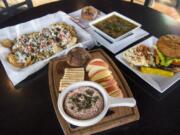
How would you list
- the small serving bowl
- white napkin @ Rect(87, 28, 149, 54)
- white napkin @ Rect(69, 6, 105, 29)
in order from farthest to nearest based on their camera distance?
white napkin @ Rect(69, 6, 105, 29), white napkin @ Rect(87, 28, 149, 54), the small serving bowl

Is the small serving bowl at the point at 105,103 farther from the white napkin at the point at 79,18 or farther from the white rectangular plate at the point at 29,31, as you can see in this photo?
the white napkin at the point at 79,18

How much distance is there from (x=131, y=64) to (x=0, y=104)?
1.94 ft

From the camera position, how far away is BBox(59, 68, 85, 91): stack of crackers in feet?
3.04

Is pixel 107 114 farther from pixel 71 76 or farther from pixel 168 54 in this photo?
pixel 168 54

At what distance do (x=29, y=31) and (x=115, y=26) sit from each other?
18.9 inches

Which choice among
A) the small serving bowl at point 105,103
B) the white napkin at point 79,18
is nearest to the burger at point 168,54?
the small serving bowl at point 105,103

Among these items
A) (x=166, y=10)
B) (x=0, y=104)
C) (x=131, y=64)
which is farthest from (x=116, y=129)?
(x=166, y=10)

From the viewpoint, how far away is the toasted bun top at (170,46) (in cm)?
101

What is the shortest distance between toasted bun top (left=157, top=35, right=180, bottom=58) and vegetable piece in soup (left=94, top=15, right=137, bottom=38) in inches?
8.6

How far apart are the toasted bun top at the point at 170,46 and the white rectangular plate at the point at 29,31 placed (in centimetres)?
36

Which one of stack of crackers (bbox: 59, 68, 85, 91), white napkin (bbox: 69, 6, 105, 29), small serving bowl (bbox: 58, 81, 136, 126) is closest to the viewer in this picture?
small serving bowl (bbox: 58, 81, 136, 126)

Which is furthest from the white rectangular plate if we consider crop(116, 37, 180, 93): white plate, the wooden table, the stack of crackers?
crop(116, 37, 180, 93): white plate

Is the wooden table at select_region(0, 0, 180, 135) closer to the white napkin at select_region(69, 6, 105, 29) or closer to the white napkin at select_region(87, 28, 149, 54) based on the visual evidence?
the white napkin at select_region(87, 28, 149, 54)

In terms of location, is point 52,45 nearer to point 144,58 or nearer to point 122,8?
point 144,58
